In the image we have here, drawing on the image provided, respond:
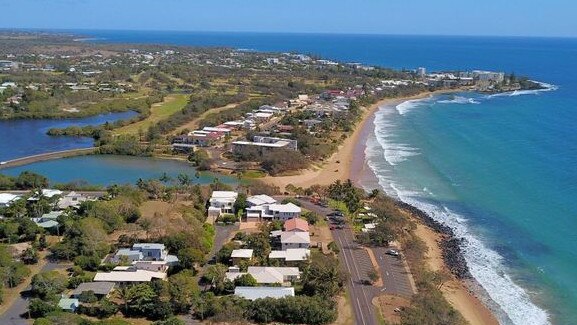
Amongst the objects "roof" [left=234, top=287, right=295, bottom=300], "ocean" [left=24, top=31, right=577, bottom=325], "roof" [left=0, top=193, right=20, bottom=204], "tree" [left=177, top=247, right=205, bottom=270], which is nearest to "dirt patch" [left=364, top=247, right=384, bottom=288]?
"roof" [left=234, top=287, right=295, bottom=300]

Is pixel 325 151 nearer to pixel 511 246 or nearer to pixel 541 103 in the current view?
pixel 511 246

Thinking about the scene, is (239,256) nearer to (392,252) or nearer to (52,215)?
(392,252)

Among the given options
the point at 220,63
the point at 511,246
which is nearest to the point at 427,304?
the point at 511,246

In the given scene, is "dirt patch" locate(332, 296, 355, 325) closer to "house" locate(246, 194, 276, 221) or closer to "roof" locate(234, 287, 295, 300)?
"roof" locate(234, 287, 295, 300)

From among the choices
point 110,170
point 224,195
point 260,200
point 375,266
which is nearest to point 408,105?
point 110,170

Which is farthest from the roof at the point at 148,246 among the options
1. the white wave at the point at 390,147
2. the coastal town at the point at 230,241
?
the white wave at the point at 390,147

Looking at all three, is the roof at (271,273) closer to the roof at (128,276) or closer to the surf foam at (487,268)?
the roof at (128,276)
